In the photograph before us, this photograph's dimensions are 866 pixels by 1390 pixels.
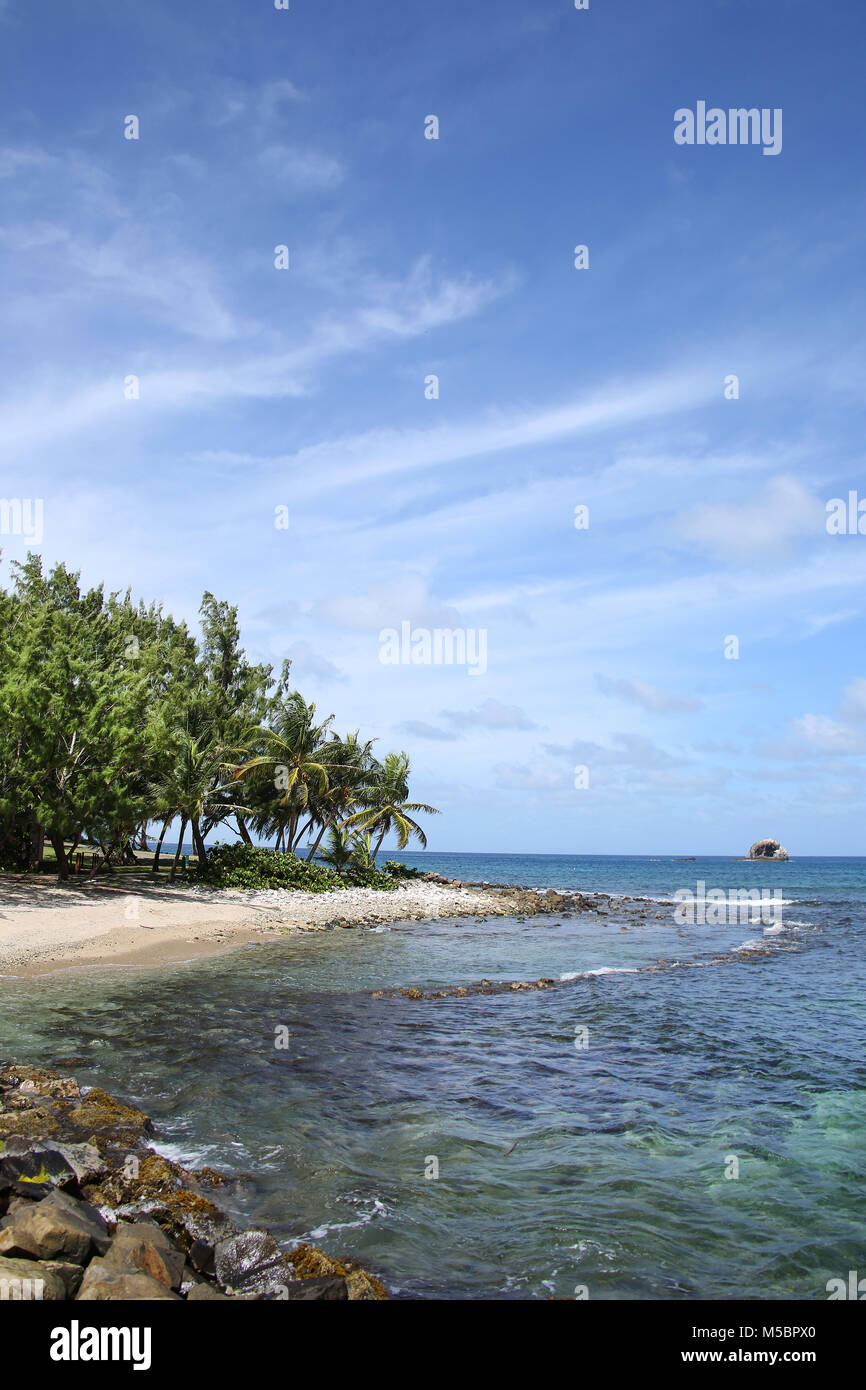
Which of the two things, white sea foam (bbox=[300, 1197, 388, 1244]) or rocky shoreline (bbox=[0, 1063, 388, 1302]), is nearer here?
rocky shoreline (bbox=[0, 1063, 388, 1302])

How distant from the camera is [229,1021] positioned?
54.6ft

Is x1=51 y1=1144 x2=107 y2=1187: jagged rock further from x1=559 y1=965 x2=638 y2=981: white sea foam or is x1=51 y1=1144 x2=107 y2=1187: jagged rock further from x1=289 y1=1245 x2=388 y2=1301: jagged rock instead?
x1=559 y1=965 x2=638 y2=981: white sea foam

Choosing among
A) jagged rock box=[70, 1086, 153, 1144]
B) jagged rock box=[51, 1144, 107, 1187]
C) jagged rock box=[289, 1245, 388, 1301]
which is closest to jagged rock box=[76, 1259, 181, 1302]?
jagged rock box=[289, 1245, 388, 1301]

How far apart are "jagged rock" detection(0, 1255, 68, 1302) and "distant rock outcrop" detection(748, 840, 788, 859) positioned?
202155 millimetres

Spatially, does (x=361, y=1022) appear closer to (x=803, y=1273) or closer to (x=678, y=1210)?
(x=678, y=1210)

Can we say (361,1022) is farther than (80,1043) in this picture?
Yes

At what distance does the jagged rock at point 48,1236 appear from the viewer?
6.46 meters

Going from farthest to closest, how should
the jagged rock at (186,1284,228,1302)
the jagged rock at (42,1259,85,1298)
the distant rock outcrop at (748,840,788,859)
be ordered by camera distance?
the distant rock outcrop at (748,840,788,859) → the jagged rock at (186,1284,228,1302) → the jagged rock at (42,1259,85,1298)

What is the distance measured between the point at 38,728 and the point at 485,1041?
20.0 metres

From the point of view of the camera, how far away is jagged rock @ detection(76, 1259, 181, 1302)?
599 centimetres

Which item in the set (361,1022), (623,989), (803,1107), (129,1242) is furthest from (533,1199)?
(623,989)

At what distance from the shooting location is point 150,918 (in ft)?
94.8

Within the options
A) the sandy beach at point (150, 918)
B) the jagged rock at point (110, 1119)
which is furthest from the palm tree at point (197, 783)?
the jagged rock at point (110, 1119)

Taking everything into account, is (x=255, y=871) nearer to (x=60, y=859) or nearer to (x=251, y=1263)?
(x=60, y=859)
